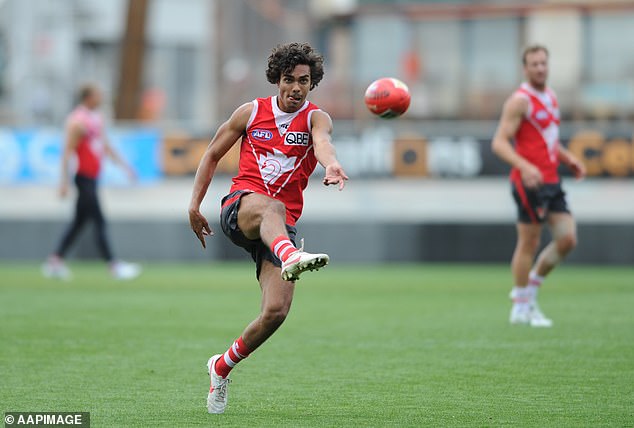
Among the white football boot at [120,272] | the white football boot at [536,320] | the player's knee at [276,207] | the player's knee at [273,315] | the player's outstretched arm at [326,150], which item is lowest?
the white football boot at [120,272]

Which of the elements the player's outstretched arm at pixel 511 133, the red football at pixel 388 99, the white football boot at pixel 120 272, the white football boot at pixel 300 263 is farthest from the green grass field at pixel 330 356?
the red football at pixel 388 99

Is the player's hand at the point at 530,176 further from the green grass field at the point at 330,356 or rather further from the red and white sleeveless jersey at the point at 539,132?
the green grass field at the point at 330,356

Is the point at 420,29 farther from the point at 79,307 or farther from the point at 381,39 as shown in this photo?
the point at 79,307

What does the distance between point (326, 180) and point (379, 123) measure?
1440 centimetres

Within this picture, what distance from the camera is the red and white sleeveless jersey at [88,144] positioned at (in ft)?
52.1

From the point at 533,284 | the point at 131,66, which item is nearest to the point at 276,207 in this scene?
the point at 533,284

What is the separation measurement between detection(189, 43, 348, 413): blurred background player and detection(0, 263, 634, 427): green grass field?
1.60 ft

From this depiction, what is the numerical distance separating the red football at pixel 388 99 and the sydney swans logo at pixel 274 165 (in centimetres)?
93

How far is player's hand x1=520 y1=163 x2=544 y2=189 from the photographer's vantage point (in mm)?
10570

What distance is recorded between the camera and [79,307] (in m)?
12.5

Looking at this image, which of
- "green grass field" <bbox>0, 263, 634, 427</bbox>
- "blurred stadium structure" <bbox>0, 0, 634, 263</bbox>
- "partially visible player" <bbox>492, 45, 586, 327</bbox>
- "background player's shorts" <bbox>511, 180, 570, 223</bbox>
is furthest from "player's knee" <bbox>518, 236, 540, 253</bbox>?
"blurred stadium structure" <bbox>0, 0, 634, 263</bbox>

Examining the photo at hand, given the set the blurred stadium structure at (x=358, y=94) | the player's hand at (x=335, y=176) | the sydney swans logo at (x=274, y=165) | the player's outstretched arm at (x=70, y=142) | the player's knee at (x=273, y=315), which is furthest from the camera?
the blurred stadium structure at (x=358, y=94)

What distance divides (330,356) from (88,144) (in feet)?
25.2

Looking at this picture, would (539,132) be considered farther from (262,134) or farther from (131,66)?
(131,66)
